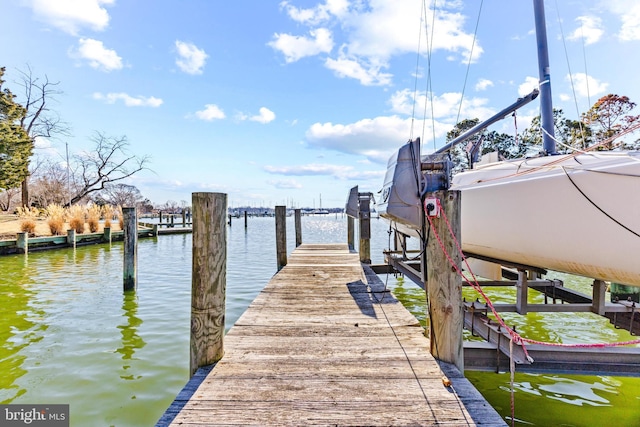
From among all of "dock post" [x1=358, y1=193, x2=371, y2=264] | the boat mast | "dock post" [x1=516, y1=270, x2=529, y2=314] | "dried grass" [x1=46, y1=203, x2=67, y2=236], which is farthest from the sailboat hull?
"dried grass" [x1=46, y1=203, x2=67, y2=236]

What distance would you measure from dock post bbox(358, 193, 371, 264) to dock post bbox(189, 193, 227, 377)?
5.16 metres

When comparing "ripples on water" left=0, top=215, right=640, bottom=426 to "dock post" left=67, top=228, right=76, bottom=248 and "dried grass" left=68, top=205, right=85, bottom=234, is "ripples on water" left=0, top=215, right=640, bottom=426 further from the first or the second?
"dried grass" left=68, top=205, right=85, bottom=234

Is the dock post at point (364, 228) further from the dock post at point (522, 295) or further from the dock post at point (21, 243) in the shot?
the dock post at point (21, 243)

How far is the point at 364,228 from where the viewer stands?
7512 mm

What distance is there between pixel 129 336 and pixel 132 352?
703 mm

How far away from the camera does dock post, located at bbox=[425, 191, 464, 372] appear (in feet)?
8.23

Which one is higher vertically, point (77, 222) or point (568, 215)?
point (568, 215)

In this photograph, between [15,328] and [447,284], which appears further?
[15,328]

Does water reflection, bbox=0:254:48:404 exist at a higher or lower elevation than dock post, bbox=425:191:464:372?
lower

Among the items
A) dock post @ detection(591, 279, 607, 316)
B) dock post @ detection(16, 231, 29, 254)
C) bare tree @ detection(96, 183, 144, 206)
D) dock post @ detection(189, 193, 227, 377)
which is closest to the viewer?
dock post @ detection(189, 193, 227, 377)

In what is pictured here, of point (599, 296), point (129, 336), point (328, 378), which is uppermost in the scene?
point (599, 296)

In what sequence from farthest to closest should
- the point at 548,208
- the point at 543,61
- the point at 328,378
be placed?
the point at 543,61, the point at 548,208, the point at 328,378

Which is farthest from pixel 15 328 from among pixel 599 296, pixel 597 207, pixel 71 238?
pixel 71 238

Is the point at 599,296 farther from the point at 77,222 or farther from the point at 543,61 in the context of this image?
the point at 77,222
